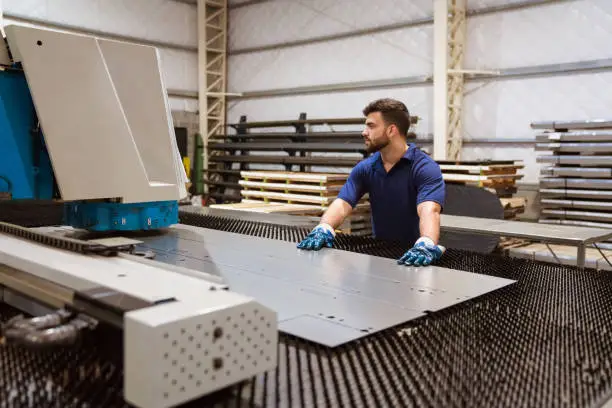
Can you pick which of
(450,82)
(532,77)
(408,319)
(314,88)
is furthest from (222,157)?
(408,319)

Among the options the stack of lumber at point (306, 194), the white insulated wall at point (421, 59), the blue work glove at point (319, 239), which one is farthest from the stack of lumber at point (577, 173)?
the blue work glove at point (319, 239)

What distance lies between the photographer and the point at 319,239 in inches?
115

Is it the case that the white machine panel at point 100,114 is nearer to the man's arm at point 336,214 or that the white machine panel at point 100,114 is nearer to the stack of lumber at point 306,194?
the man's arm at point 336,214

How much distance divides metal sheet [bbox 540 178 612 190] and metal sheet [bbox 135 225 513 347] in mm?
4761

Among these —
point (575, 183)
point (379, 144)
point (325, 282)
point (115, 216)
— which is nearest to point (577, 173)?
point (575, 183)

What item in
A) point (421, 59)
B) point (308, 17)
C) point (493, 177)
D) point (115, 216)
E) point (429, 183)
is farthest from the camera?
point (308, 17)

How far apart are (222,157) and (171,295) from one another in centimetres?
958

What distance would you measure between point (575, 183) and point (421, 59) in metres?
3.10

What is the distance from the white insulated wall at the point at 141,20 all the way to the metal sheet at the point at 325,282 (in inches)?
261

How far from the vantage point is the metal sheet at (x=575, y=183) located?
6414mm

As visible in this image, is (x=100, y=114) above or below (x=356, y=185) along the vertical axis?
above

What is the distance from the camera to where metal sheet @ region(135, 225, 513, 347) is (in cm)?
175

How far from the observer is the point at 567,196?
6812 millimetres

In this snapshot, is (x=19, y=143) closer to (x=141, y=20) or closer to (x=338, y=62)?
(x=338, y=62)
